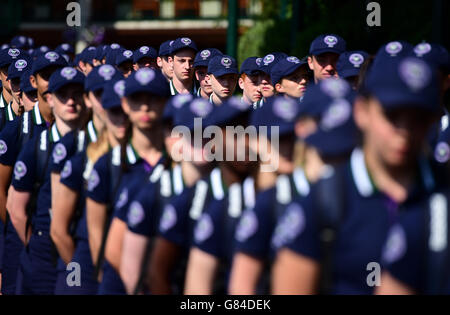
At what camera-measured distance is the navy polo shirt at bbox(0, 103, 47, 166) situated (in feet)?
22.8

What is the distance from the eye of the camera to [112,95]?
5441 mm

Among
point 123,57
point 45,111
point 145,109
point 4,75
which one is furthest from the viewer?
point 4,75

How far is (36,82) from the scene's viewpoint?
766 cm

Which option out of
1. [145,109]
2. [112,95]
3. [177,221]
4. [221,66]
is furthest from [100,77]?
[221,66]

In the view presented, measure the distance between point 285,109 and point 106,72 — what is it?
2.22 metres

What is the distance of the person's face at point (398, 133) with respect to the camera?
2967 millimetres

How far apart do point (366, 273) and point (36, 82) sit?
206 inches

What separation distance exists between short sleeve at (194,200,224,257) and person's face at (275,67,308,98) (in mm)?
4042

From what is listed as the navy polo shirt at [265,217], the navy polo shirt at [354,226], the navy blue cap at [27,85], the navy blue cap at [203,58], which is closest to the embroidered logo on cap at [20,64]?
the navy blue cap at [27,85]

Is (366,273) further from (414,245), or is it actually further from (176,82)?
(176,82)

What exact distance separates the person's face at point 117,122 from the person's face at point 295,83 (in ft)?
8.89

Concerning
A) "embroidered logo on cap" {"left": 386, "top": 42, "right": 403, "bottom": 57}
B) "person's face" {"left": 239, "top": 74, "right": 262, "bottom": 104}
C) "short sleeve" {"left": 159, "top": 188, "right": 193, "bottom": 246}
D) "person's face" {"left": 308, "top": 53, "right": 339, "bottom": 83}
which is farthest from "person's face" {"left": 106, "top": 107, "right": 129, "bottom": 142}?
"person's face" {"left": 239, "top": 74, "right": 262, "bottom": 104}

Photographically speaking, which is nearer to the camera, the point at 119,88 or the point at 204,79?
the point at 119,88

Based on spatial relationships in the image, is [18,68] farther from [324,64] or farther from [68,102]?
[324,64]
